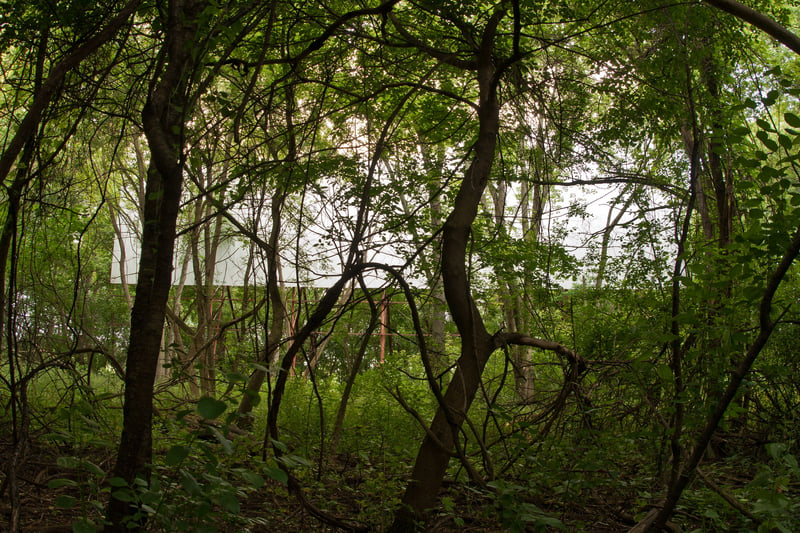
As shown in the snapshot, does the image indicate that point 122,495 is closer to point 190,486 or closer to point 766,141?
point 190,486

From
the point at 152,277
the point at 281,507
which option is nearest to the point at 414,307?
the point at 152,277

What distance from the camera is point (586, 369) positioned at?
137 inches

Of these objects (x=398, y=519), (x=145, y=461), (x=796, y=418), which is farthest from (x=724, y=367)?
(x=145, y=461)

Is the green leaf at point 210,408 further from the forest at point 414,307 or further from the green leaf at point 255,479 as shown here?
the green leaf at point 255,479

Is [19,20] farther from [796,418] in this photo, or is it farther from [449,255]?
[796,418]

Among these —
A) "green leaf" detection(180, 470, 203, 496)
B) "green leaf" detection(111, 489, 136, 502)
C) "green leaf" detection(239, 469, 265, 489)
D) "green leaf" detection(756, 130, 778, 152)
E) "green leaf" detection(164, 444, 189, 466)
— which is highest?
"green leaf" detection(756, 130, 778, 152)

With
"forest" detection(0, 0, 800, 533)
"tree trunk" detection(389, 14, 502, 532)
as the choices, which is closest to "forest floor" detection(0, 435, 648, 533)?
"forest" detection(0, 0, 800, 533)

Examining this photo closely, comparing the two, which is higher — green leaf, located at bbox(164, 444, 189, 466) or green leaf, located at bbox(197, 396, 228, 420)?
green leaf, located at bbox(197, 396, 228, 420)

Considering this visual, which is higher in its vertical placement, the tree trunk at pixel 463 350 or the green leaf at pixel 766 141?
the green leaf at pixel 766 141

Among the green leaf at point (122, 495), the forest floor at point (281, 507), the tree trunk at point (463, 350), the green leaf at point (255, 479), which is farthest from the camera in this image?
the forest floor at point (281, 507)

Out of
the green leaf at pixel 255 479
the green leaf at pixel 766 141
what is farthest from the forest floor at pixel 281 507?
the green leaf at pixel 766 141

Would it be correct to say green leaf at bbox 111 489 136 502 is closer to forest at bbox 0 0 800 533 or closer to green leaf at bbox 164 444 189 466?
forest at bbox 0 0 800 533

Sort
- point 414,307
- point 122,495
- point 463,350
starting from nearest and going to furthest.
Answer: point 122,495, point 414,307, point 463,350

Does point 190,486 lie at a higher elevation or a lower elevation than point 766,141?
lower
